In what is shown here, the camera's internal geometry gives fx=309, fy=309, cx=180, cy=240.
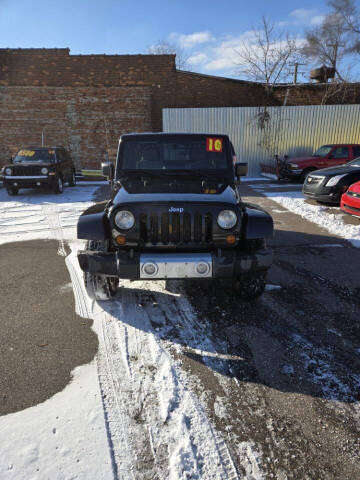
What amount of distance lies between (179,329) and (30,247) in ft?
12.4

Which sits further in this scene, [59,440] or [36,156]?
[36,156]

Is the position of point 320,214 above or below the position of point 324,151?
below

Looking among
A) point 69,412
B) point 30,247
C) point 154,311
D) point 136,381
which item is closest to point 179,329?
point 154,311

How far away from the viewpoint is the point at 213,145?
13.8 ft

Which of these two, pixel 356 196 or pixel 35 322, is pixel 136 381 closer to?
pixel 35 322

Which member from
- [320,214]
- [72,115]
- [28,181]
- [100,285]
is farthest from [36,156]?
[320,214]

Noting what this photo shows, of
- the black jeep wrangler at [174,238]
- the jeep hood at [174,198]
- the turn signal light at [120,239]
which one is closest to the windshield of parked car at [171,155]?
the black jeep wrangler at [174,238]

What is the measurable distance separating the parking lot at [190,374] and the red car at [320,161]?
8734mm

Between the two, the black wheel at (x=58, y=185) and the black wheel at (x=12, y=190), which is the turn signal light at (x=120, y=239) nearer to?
the black wheel at (x=58, y=185)

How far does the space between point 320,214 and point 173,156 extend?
207 inches

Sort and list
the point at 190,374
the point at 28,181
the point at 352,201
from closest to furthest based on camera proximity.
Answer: the point at 190,374 < the point at 352,201 < the point at 28,181

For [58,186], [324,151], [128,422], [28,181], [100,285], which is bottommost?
[128,422]

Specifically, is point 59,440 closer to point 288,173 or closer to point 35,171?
point 35,171

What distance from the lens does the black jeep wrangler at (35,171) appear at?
33.7 feet
